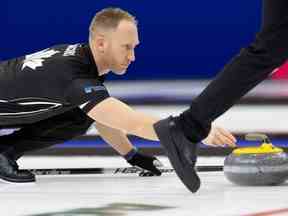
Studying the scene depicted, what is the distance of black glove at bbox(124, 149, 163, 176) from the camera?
2.67 m

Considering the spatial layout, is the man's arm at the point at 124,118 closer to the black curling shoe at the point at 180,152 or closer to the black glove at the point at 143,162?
the black curling shoe at the point at 180,152

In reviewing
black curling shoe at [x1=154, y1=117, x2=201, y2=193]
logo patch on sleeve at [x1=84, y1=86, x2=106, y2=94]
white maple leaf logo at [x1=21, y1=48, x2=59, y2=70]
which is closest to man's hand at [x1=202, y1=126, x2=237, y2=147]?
black curling shoe at [x1=154, y1=117, x2=201, y2=193]

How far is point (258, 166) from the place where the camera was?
7.16 feet

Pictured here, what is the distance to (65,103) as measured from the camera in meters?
2.38

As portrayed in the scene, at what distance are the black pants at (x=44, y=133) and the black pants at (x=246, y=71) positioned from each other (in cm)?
79

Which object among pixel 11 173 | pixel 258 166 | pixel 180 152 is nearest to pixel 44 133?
pixel 11 173

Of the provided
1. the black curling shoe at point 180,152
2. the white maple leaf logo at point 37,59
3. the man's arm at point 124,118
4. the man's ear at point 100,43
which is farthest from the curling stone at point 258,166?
the white maple leaf logo at point 37,59

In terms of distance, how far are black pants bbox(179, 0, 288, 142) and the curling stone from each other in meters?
0.40

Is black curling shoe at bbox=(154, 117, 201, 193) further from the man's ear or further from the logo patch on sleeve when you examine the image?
the man's ear

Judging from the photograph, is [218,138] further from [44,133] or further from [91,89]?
[44,133]

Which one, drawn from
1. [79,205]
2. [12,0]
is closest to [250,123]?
[12,0]

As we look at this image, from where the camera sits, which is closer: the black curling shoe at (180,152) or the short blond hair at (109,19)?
the black curling shoe at (180,152)

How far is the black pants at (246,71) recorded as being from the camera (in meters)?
1.72

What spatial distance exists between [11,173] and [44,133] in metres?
0.17
